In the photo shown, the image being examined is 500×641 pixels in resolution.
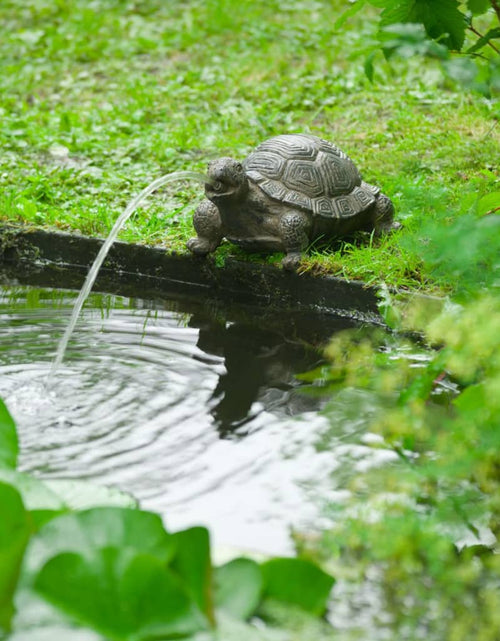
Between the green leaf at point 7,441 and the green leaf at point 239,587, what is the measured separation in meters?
0.73

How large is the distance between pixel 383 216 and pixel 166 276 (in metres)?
1.21

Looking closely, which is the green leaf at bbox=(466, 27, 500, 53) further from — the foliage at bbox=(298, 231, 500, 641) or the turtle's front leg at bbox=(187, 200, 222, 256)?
the turtle's front leg at bbox=(187, 200, 222, 256)

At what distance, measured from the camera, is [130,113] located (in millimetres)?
7328

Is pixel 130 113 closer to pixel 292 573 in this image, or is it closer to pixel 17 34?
pixel 17 34

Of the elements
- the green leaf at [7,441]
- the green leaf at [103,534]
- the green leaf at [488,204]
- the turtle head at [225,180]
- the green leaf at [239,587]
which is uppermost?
the green leaf at [488,204]

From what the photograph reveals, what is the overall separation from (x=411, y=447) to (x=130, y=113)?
5.36 m

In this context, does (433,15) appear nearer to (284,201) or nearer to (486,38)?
(486,38)

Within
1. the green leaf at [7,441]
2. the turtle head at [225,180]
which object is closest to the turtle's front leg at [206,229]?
the turtle head at [225,180]

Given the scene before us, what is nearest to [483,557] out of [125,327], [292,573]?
[292,573]

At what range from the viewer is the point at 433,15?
3385 millimetres

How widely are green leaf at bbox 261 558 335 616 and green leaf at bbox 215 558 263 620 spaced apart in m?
0.03

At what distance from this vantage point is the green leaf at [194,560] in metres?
1.96

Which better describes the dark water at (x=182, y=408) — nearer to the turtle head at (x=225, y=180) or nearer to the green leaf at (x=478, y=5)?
the turtle head at (x=225, y=180)

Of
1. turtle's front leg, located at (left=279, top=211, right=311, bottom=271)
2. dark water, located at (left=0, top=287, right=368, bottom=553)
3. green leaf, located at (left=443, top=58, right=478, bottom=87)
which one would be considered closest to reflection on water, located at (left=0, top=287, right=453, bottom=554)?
dark water, located at (left=0, top=287, right=368, bottom=553)
